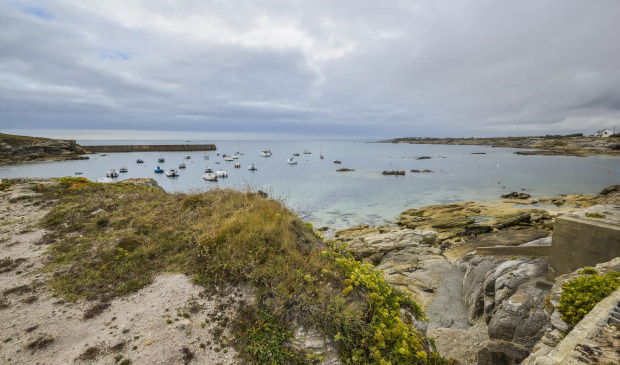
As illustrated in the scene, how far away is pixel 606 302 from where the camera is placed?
15.3 ft

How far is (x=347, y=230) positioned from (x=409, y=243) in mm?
7544

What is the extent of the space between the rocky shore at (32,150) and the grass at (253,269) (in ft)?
387

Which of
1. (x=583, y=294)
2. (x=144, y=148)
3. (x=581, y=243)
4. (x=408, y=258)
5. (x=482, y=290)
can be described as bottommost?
(x=408, y=258)

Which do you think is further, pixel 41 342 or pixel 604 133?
pixel 604 133

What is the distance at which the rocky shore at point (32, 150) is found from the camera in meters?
86.4

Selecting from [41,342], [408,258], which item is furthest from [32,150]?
[408,258]

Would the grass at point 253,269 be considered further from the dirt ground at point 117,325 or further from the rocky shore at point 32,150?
the rocky shore at point 32,150

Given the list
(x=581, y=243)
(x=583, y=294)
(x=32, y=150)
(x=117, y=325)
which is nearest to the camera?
(x=117, y=325)

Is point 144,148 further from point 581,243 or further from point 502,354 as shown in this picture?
point 581,243

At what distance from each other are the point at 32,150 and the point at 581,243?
138m

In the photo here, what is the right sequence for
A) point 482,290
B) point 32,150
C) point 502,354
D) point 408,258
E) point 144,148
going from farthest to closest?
point 144,148 → point 32,150 → point 408,258 → point 482,290 → point 502,354

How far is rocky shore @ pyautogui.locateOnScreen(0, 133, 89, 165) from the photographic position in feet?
284

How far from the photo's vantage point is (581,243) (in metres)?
7.30

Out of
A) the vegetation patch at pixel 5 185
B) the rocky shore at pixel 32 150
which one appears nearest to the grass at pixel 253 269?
the vegetation patch at pixel 5 185
